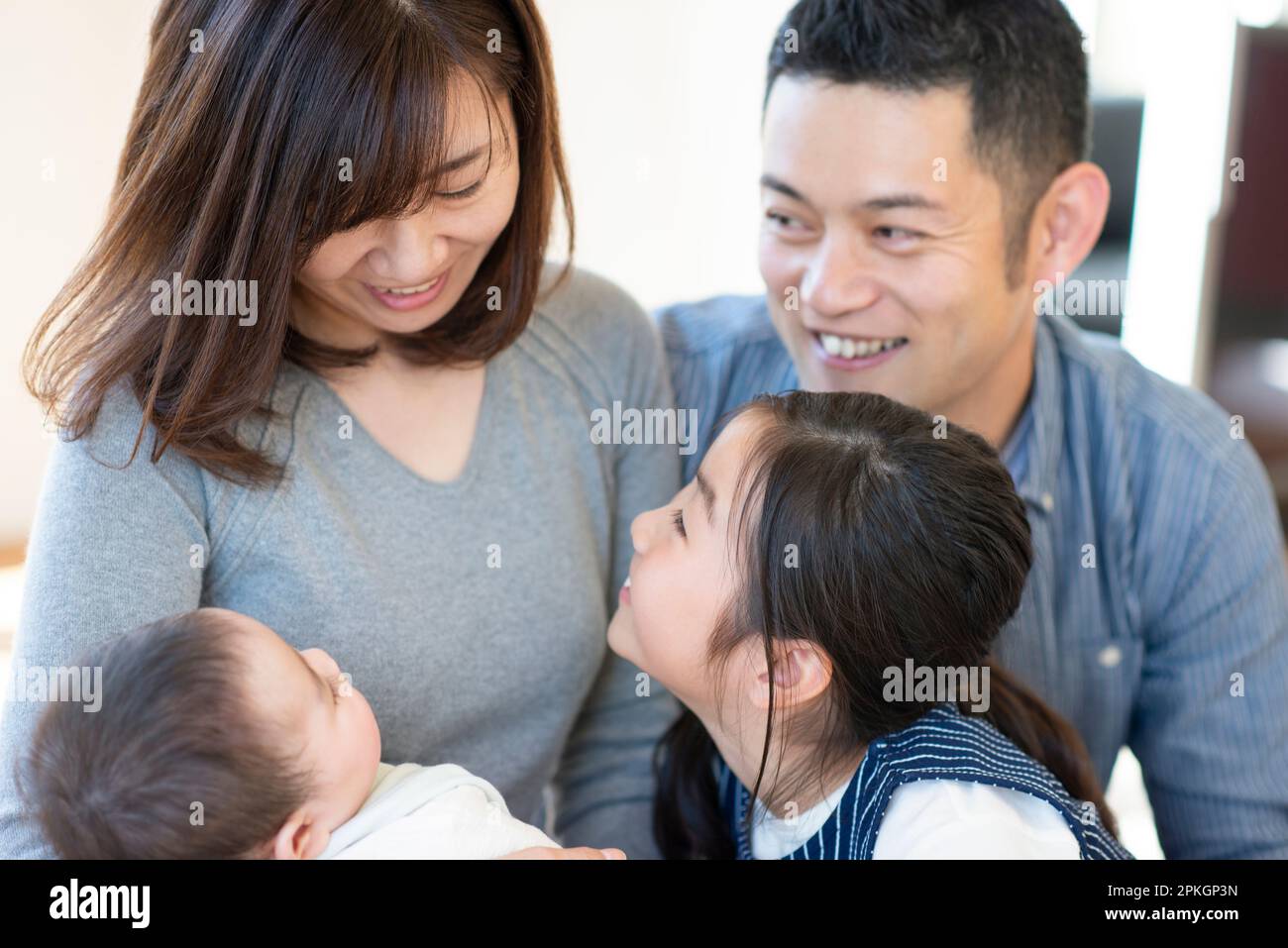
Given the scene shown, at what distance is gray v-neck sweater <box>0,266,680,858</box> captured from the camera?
974mm

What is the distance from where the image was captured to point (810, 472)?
1.03m

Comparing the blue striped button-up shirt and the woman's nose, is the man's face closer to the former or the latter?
the blue striped button-up shirt

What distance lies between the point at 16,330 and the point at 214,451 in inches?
42.0

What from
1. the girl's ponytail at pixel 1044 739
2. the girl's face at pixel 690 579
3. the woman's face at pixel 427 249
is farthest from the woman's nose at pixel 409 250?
the girl's ponytail at pixel 1044 739

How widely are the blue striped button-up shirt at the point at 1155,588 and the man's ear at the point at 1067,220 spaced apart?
139 mm

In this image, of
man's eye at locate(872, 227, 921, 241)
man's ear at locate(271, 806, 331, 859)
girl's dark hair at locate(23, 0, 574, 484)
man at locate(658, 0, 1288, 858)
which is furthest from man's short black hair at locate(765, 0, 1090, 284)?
man's ear at locate(271, 806, 331, 859)

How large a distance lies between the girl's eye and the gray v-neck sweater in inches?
9.2

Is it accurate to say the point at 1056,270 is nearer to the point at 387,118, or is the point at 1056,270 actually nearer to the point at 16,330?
the point at 387,118

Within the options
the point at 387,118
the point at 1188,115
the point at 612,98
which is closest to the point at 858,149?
the point at 387,118

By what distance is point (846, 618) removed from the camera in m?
1.01

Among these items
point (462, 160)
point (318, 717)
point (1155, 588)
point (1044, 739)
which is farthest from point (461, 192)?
point (1155, 588)

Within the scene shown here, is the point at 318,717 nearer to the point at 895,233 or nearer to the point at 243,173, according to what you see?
the point at 243,173

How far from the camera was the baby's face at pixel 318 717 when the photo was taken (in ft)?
2.79

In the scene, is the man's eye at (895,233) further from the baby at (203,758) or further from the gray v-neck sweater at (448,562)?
the baby at (203,758)
